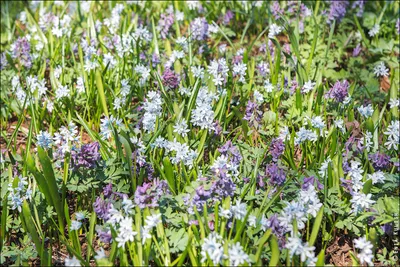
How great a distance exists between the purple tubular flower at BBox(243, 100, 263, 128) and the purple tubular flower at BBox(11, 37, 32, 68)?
1.77m

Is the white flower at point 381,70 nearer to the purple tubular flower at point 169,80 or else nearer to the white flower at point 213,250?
the purple tubular flower at point 169,80

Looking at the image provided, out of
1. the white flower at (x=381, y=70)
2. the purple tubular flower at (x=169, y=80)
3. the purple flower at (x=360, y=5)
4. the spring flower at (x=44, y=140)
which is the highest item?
the purple flower at (x=360, y=5)

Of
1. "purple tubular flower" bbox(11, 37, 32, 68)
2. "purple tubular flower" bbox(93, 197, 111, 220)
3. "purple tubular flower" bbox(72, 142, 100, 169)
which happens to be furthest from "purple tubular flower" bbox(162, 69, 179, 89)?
"purple tubular flower" bbox(11, 37, 32, 68)

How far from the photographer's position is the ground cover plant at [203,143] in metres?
2.63

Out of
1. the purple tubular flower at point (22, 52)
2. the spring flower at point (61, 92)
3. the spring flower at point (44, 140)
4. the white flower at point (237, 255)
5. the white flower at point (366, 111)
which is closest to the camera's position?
the white flower at point (237, 255)

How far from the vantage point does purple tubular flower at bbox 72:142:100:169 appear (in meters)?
2.92

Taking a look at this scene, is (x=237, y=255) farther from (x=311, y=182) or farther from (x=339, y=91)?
(x=339, y=91)

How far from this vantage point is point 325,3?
16.0ft

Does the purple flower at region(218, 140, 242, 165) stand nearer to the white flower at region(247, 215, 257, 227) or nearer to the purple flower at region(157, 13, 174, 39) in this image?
the white flower at region(247, 215, 257, 227)

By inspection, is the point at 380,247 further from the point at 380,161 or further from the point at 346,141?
the point at 346,141

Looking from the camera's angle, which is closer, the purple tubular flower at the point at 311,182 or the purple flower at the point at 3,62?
the purple tubular flower at the point at 311,182

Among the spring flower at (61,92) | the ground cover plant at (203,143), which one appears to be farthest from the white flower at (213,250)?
the spring flower at (61,92)

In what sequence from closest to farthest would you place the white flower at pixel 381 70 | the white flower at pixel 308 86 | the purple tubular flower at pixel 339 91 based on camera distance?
the purple tubular flower at pixel 339 91, the white flower at pixel 308 86, the white flower at pixel 381 70

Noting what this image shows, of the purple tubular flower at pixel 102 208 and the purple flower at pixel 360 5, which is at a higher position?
the purple flower at pixel 360 5
